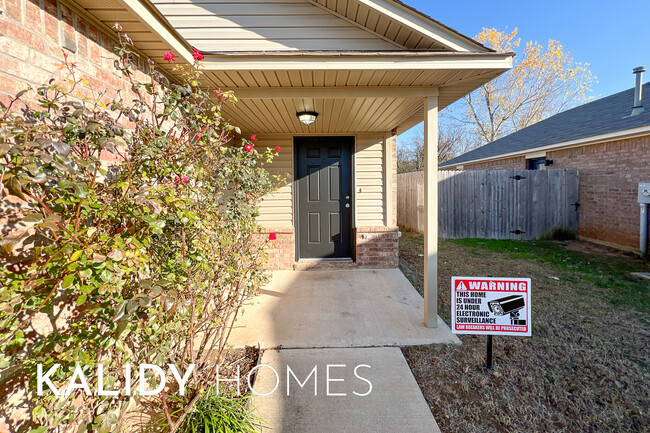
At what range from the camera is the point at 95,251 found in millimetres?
1310

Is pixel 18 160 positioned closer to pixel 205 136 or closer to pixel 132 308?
pixel 132 308

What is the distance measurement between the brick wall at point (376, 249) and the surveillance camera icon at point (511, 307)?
2929 mm

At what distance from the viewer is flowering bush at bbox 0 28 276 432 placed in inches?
47.4

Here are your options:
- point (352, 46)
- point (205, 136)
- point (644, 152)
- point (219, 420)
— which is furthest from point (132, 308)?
point (644, 152)

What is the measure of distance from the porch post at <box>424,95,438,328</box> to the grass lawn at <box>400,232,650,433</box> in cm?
42

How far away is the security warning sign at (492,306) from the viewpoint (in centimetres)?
242

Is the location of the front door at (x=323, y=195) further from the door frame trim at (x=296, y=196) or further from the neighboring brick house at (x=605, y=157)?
the neighboring brick house at (x=605, y=157)

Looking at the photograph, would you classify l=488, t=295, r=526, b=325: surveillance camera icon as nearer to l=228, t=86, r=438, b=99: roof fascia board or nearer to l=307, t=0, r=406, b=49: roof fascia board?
l=228, t=86, r=438, b=99: roof fascia board

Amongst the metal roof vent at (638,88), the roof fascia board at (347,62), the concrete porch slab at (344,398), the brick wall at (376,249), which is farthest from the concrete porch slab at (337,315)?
the metal roof vent at (638,88)

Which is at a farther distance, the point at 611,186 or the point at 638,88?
the point at 638,88

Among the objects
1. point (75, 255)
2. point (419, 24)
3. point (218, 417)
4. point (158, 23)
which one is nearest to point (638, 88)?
point (419, 24)

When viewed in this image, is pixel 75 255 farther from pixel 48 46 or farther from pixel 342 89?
pixel 342 89

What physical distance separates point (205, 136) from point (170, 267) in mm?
970

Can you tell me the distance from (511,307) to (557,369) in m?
0.71
